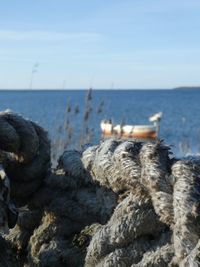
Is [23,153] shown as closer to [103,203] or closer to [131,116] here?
[103,203]

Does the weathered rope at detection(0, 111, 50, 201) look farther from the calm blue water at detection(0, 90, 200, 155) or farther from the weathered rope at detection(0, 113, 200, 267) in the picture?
the calm blue water at detection(0, 90, 200, 155)

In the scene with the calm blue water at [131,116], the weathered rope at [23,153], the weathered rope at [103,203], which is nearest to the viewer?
the weathered rope at [103,203]

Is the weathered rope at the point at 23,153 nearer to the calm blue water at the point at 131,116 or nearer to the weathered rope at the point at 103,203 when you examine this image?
→ the weathered rope at the point at 103,203

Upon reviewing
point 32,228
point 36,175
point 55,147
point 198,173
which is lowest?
point 55,147

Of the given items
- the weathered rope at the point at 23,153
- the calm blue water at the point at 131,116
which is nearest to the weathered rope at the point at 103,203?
the weathered rope at the point at 23,153

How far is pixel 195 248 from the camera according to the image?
0.83 m

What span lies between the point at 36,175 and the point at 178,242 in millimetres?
513

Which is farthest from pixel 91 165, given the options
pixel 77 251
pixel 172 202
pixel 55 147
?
pixel 55 147

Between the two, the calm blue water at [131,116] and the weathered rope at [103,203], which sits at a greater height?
the weathered rope at [103,203]

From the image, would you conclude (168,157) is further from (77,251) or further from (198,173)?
(77,251)

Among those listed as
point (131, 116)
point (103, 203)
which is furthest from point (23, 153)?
point (131, 116)

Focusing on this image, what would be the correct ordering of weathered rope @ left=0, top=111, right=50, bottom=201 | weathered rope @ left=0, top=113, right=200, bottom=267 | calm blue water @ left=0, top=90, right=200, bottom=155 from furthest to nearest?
calm blue water @ left=0, top=90, right=200, bottom=155 → weathered rope @ left=0, top=111, right=50, bottom=201 → weathered rope @ left=0, top=113, right=200, bottom=267

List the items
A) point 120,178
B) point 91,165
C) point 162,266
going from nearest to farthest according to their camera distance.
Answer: point 162,266
point 120,178
point 91,165

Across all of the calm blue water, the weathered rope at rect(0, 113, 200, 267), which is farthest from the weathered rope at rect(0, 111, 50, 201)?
the calm blue water
